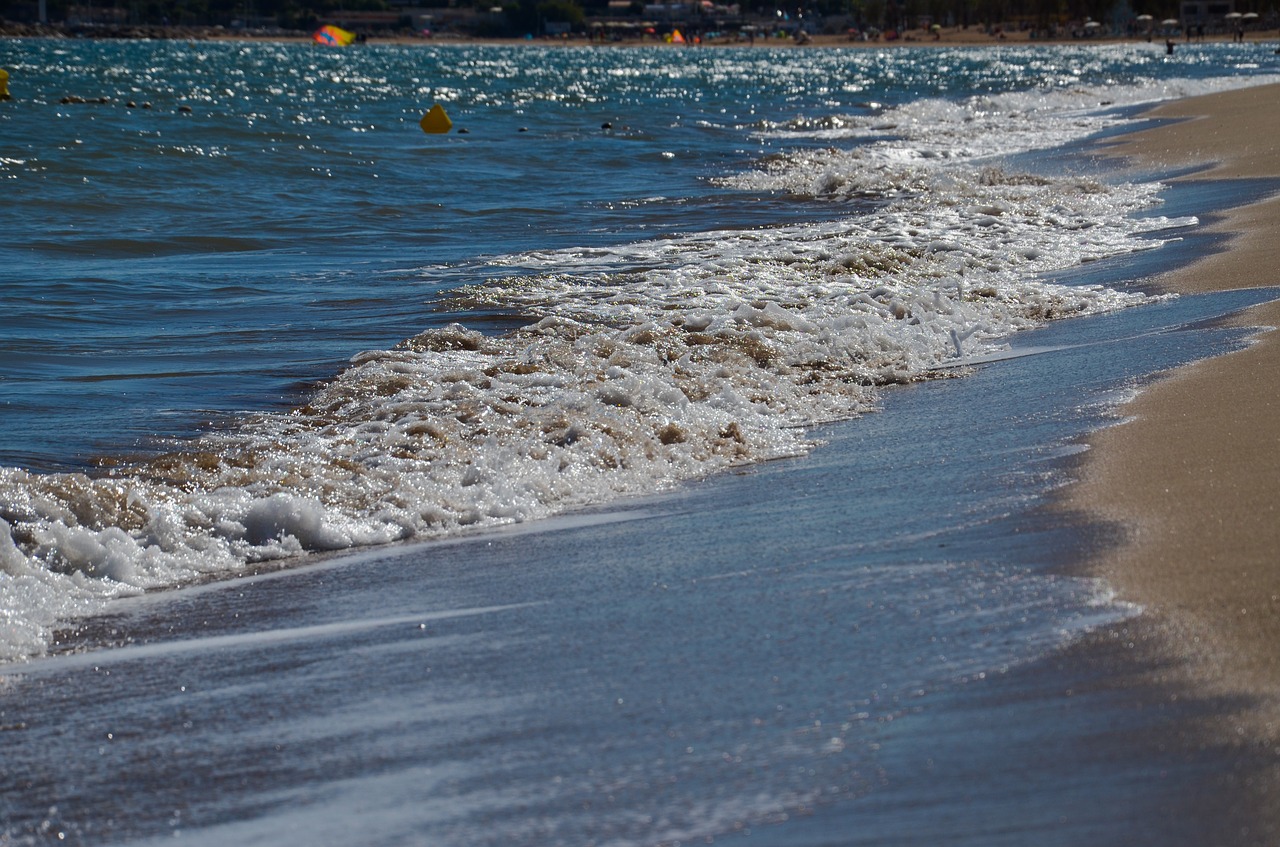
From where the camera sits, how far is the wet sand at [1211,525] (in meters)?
2.72

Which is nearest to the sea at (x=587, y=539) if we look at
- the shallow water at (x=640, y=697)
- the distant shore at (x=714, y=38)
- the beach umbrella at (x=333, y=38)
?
the shallow water at (x=640, y=697)

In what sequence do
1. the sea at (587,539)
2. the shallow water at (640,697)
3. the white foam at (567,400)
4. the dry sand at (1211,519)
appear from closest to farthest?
the shallow water at (640,697) < the sea at (587,539) < the dry sand at (1211,519) < the white foam at (567,400)

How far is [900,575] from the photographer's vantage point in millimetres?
3699

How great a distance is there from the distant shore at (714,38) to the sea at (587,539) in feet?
341

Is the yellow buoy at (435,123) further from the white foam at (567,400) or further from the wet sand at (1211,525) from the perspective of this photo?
the wet sand at (1211,525)

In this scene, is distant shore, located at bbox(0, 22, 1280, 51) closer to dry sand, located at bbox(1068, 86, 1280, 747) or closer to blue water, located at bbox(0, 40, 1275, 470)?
blue water, located at bbox(0, 40, 1275, 470)

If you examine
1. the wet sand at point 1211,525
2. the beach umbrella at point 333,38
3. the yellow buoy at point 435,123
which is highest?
the beach umbrella at point 333,38

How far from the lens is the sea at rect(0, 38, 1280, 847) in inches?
105

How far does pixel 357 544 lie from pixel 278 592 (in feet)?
1.88

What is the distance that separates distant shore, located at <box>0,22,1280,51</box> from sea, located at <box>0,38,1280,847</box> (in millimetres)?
103971

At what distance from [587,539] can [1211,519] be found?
1863 millimetres

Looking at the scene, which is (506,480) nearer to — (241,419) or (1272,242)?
(241,419)

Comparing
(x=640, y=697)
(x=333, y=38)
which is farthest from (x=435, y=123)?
(x=333, y=38)

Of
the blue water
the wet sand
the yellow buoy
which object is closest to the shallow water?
the wet sand
